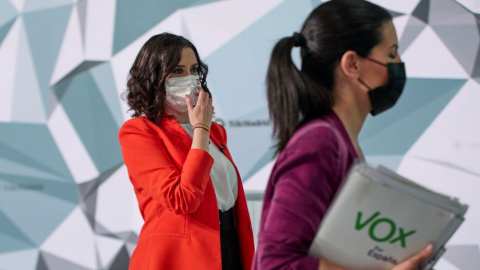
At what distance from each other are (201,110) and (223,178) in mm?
255

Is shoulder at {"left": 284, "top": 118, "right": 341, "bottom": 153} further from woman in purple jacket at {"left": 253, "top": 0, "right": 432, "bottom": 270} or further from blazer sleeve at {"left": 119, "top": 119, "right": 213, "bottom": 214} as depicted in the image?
blazer sleeve at {"left": 119, "top": 119, "right": 213, "bottom": 214}

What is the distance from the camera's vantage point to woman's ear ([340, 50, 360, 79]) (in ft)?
3.84

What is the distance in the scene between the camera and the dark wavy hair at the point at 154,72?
210 centimetres

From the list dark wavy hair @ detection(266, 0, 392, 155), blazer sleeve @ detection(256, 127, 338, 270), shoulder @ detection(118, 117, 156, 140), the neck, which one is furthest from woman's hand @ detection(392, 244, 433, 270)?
the neck

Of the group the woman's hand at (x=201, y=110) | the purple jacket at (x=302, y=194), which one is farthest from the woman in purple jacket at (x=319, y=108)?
the woman's hand at (x=201, y=110)

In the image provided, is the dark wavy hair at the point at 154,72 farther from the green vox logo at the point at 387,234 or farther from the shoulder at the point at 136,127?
the green vox logo at the point at 387,234

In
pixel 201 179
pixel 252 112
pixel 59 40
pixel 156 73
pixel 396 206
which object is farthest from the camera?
pixel 59 40

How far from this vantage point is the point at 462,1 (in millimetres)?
3355

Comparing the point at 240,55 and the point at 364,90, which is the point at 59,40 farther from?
the point at 364,90

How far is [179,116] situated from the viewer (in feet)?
7.21

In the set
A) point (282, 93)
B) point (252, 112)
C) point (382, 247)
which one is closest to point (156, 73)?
point (282, 93)

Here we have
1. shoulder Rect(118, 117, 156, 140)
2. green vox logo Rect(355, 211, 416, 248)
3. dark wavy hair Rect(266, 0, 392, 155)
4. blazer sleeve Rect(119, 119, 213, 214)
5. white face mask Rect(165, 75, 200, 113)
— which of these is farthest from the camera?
white face mask Rect(165, 75, 200, 113)

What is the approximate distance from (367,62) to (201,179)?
850mm

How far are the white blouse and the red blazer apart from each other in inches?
2.5
